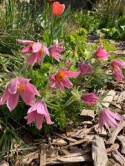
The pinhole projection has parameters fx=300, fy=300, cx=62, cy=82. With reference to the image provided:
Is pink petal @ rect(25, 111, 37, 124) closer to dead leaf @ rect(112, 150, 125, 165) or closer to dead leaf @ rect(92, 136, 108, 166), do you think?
dead leaf @ rect(92, 136, 108, 166)

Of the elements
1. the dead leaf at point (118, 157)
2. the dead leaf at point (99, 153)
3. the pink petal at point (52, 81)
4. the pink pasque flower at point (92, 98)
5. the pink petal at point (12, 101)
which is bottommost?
the dead leaf at point (118, 157)

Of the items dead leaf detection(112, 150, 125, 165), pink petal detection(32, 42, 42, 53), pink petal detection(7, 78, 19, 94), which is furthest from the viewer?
dead leaf detection(112, 150, 125, 165)

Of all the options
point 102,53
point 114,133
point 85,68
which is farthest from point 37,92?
point 114,133

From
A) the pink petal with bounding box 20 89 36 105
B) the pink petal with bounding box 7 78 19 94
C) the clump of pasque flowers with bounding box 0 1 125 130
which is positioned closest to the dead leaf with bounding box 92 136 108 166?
the clump of pasque flowers with bounding box 0 1 125 130

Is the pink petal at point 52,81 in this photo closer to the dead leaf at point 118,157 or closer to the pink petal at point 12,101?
the pink petal at point 12,101

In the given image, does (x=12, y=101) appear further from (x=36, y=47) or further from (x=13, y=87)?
(x=36, y=47)

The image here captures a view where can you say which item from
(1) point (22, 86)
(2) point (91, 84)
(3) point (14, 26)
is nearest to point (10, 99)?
(1) point (22, 86)

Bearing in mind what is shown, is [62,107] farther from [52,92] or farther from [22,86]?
[22,86]

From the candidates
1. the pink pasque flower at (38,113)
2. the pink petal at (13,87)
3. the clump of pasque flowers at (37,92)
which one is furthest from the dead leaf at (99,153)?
the pink petal at (13,87)
